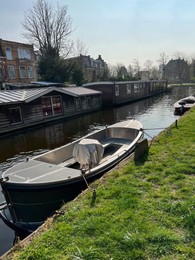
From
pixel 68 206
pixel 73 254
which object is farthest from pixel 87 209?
pixel 73 254

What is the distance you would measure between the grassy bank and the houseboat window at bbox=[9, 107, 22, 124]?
12.0 metres

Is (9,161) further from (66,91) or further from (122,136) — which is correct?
(66,91)

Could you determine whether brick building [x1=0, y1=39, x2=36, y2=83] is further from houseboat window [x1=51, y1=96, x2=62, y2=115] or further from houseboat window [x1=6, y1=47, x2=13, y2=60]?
houseboat window [x1=51, y1=96, x2=62, y2=115]

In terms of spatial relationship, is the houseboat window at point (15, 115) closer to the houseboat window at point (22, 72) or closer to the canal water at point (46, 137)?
the canal water at point (46, 137)

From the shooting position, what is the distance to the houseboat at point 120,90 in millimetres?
26578

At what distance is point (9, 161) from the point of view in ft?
31.8

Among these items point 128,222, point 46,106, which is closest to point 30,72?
point 46,106

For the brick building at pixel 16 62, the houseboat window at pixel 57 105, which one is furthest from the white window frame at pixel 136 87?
the brick building at pixel 16 62

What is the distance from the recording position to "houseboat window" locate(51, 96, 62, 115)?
734 inches

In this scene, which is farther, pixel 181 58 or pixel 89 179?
pixel 181 58

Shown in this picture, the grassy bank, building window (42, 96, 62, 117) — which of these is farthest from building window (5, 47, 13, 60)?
the grassy bank

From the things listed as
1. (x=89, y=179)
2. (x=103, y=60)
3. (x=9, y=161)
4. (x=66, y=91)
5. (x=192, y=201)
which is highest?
(x=103, y=60)

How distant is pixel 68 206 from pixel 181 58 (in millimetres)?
82390

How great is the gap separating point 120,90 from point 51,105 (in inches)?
484
